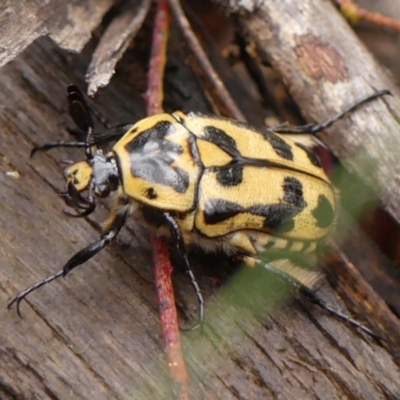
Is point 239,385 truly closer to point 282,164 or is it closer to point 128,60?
point 282,164

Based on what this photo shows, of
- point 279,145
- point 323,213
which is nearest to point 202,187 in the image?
point 279,145

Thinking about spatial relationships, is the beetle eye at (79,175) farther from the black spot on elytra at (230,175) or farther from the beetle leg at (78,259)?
the black spot on elytra at (230,175)

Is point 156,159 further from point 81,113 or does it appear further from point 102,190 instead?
point 81,113

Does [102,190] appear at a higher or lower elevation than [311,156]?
higher

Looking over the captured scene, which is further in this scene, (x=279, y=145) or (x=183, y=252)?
(x=279, y=145)

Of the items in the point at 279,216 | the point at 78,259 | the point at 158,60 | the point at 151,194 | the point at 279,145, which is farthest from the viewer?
the point at 158,60

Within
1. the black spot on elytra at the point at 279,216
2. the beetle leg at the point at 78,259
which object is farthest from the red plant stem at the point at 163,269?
the black spot on elytra at the point at 279,216
